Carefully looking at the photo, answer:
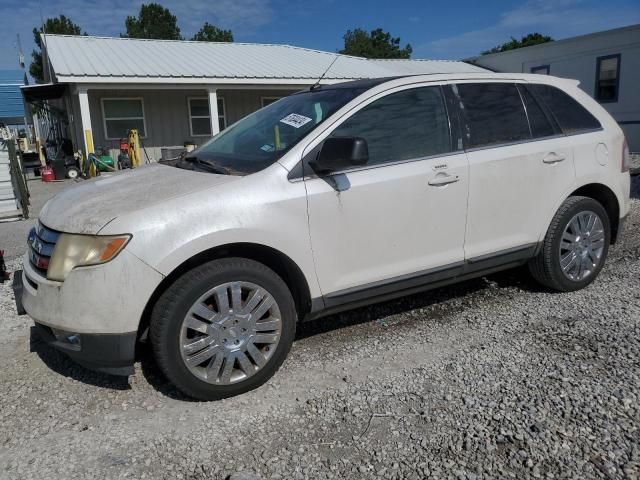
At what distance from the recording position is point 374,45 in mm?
69125

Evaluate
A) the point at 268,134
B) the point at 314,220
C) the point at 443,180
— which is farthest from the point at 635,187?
the point at 314,220

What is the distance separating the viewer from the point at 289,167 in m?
3.09

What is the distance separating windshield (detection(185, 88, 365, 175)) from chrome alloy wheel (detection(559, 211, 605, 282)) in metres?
2.11

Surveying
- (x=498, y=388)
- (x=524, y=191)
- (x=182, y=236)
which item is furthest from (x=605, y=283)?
(x=182, y=236)

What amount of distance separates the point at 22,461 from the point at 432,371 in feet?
7.30

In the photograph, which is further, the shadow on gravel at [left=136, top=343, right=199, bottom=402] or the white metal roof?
the white metal roof

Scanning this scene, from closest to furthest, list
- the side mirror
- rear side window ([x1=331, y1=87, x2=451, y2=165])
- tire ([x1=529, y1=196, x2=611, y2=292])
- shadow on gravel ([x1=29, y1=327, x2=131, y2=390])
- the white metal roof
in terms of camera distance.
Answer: the side mirror < shadow on gravel ([x1=29, y1=327, x2=131, y2=390]) < rear side window ([x1=331, y1=87, x2=451, y2=165]) < tire ([x1=529, y1=196, x2=611, y2=292]) < the white metal roof

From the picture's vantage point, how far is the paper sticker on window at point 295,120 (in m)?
3.45

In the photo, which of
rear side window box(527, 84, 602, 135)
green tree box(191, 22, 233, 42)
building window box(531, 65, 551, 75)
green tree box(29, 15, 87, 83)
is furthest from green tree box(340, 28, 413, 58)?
rear side window box(527, 84, 602, 135)

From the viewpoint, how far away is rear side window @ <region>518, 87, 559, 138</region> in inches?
160

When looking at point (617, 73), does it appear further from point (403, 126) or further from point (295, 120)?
point (295, 120)

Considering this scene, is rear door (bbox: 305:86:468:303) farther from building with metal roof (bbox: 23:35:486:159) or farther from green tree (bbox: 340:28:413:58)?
green tree (bbox: 340:28:413:58)

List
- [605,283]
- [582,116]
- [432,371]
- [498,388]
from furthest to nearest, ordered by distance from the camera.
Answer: [605,283] → [582,116] → [432,371] → [498,388]

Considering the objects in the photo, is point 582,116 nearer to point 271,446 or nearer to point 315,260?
point 315,260
